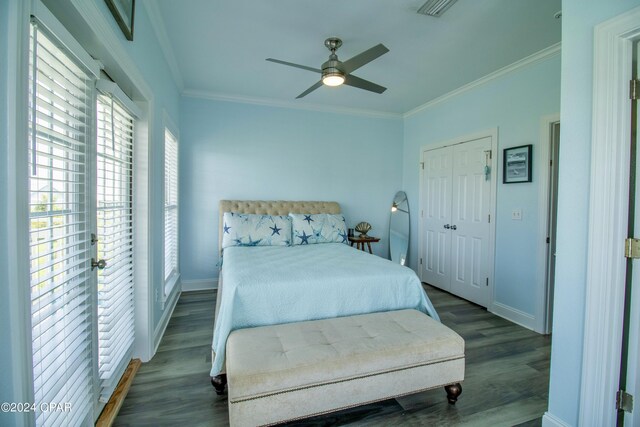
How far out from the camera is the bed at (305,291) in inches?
76.6

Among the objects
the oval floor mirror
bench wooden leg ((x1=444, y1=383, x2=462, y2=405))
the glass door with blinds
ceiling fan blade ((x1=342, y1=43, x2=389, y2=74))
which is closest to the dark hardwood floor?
bench wooden leg ((x1=444, y1=383, x2=462, y2=405))

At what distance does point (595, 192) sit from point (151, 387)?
2757mm

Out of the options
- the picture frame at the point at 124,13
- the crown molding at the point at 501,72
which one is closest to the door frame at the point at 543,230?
the crown molding at the point at 501,72

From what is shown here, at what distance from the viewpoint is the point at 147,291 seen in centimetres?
226

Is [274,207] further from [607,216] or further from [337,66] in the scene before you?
[607,216]

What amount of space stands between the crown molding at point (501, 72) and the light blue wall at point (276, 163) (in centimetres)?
88

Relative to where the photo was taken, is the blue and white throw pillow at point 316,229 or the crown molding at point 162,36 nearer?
the crown molding at point 162,36

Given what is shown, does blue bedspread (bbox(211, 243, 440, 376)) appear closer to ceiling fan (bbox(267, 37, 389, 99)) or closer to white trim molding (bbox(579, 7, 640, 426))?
white trim molding (bbox(579, 7, 640, 426))

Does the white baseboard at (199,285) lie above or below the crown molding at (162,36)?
below

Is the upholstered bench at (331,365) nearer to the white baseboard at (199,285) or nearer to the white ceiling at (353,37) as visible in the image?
the white ceiling at (353,37)

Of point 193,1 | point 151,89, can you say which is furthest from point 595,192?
point 151,89

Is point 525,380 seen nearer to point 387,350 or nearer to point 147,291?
point 387,350

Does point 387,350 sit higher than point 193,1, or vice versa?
point 193,1

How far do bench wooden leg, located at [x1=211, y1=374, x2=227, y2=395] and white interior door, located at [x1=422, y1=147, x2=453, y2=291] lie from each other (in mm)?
3227
